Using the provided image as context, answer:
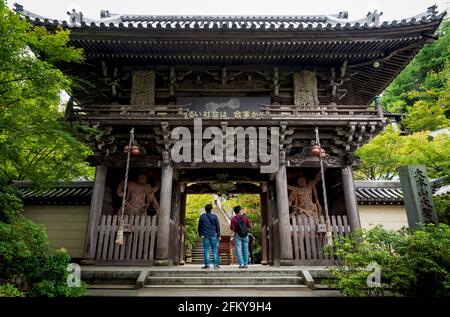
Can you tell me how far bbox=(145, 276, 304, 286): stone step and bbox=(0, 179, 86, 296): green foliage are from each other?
1970mm

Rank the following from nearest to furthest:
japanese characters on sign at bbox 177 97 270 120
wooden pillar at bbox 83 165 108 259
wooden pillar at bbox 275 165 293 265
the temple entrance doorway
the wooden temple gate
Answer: wooden pillar at bbox 275 165 293 265, wooden pillar at bbox 83 165 108 259, the wooden temple gate, japanese characters on sign at bbox 177 97 270 120, the temple entrance doorway

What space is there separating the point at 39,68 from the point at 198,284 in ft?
19.2

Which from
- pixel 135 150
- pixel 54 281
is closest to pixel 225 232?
pixel 135 150

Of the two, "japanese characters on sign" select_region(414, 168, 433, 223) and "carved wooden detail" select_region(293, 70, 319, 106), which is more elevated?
"carved wooden detail" select_region(293, 70, 319, 106)

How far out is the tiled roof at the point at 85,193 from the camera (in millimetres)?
11492

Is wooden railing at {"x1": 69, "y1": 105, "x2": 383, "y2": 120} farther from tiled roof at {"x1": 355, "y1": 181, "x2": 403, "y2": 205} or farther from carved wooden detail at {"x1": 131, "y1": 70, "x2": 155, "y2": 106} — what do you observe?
tiled roof at {"x1": 355, "y1": 181, "x2": 403, "y2": 205}

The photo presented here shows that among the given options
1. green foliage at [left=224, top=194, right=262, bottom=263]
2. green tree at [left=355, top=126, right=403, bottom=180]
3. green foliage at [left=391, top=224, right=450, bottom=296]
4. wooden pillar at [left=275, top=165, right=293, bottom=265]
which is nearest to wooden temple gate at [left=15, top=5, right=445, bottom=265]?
wooden pillar at [left=275, top=165, right=293, bottom=265]

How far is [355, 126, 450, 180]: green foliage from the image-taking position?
518 inches

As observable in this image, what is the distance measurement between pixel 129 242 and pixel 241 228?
347cm

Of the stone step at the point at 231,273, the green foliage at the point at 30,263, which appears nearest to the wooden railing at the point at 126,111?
the green foliage at the point at 30,263

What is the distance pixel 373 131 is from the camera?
30.8 ft

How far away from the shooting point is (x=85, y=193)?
1185 cm

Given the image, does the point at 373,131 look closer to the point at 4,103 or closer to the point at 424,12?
the point at 424,12
